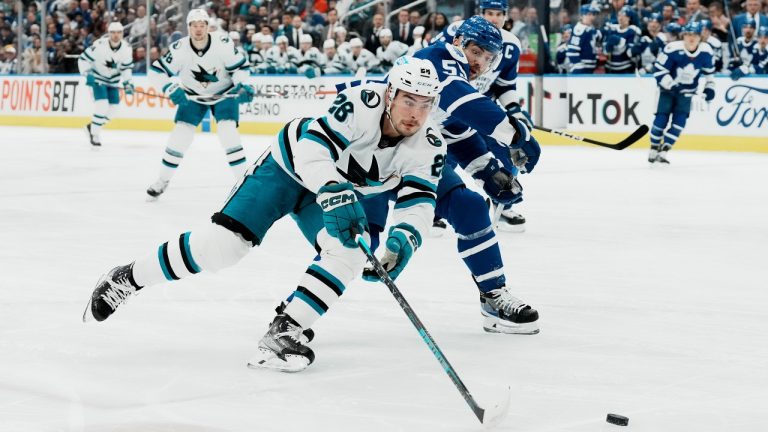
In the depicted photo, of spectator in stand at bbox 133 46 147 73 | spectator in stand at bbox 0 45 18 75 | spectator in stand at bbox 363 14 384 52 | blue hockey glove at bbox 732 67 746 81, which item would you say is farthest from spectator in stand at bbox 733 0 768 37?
spectator in stand at bbox 0 45 18 75

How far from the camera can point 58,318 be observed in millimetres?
3900

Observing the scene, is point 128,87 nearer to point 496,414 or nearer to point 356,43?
point 356,43

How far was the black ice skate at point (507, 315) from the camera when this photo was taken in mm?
3748

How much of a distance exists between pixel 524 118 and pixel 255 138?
8.50 meters

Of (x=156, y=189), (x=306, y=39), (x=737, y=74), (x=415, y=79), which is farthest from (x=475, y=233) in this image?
(x=306, y=39)

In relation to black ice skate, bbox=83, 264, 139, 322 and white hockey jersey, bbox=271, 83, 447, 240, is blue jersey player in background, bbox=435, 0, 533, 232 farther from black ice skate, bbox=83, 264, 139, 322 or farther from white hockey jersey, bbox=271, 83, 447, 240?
black ice skate, bbox=83, 264, 139, 322

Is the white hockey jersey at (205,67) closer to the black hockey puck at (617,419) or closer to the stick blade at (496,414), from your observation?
the stick blade at (496,414)

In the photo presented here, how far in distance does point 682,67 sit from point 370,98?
8.05 m

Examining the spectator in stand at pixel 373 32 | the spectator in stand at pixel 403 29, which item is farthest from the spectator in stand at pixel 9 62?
the spectator in stand at pixel 403 29

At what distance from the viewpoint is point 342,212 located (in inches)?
118

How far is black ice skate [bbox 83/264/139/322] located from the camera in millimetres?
3461

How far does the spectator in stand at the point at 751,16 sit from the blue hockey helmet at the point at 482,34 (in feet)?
27.0

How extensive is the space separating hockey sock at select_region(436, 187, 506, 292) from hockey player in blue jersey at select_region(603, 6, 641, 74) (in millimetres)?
9330

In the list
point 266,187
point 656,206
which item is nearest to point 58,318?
point 266,187
